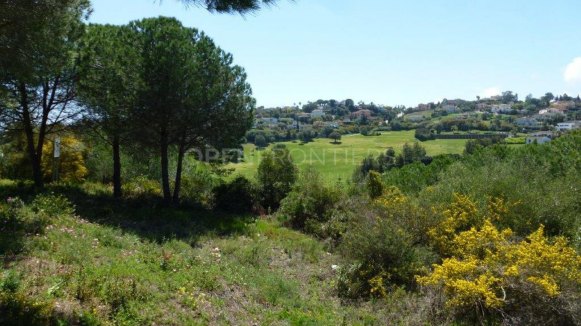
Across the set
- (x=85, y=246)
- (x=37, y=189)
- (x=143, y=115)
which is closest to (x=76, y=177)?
(x=37, y=189)

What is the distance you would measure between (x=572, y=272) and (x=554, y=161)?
285 inches

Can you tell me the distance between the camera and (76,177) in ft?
60.6

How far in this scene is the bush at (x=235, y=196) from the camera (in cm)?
1619

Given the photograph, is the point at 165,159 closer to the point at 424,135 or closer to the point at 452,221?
the point at 452,221

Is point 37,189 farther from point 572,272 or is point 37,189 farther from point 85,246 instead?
point 572,272

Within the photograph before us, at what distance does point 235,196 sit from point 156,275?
9.30 m

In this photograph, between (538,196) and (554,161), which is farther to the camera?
(554,161)

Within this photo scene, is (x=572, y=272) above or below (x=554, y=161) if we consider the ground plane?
below

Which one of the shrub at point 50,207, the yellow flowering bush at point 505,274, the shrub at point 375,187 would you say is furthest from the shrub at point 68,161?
the yellow flowering bush at point 505,274

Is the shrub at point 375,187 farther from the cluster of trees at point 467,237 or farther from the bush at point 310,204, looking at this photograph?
the bush at point 310,204

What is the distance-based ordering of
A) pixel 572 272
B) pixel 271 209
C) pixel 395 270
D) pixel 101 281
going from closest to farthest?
pixel 101 281
pixel 572 272
pixel 395 270
pixel 271 209

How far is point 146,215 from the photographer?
13102 millimetres

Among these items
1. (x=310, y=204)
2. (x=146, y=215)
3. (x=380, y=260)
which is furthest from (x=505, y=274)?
(x=146, y=215)

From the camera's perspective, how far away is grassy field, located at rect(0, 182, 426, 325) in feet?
18.0
